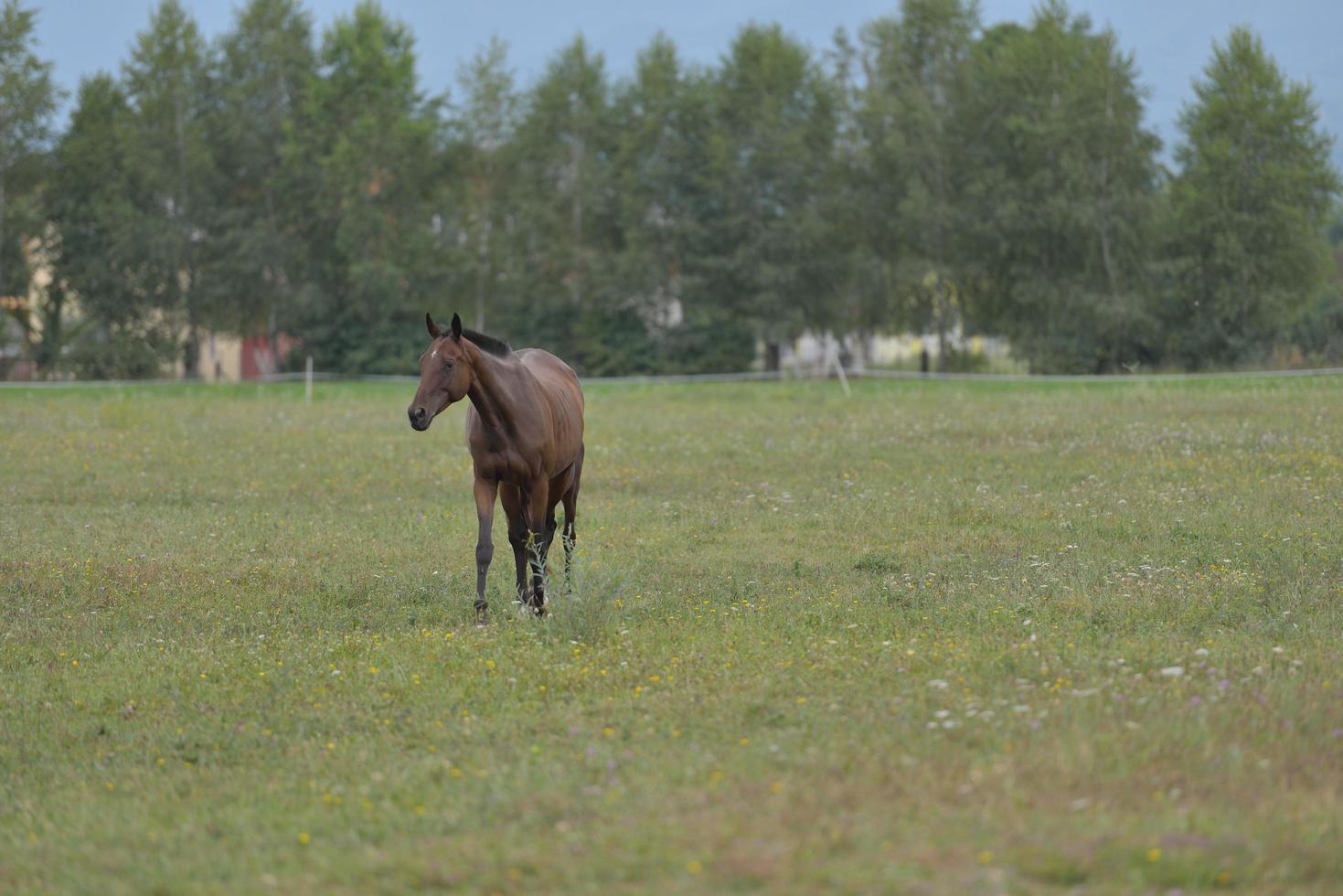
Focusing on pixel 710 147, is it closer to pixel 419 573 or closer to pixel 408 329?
pixel 408 329

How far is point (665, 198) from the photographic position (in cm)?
5869

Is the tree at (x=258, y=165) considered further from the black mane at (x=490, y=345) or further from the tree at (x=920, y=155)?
the black mane at (x=490, y=345)

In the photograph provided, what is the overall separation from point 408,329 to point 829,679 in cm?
5181

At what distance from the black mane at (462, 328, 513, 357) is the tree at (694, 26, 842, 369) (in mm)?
44594

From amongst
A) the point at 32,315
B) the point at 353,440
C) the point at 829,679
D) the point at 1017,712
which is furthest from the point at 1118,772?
the point at 32,315

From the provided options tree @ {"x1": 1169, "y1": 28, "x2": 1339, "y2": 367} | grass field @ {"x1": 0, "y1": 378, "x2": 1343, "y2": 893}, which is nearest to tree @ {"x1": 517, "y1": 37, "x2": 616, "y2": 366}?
tree @ {"x1": 1169, "y1": 28, "x2": 1339, "y2": 367}

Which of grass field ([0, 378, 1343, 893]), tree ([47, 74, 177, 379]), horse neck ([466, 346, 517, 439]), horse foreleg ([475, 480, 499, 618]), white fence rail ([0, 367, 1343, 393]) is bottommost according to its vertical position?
grass field ([0, 378, 1343, 893])

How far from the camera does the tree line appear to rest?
5209 centimetres

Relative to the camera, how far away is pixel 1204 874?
545 cm

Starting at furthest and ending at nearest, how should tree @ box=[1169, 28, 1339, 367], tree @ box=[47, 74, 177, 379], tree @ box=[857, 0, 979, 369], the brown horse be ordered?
tree @ box=[47, 74, 177, 379] → tree @ box=[857, 0, 979, 369] → tree @ box=[1169, 28, 1339, 367] → the brown horse

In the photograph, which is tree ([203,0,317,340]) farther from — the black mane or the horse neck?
the horse neck

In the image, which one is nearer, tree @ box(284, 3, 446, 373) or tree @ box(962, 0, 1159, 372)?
tree @ box(962, 0, 1159, 372)

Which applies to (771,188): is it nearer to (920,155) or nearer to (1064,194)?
(920,155)

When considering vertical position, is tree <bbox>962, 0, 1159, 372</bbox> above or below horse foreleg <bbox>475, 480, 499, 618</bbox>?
above
